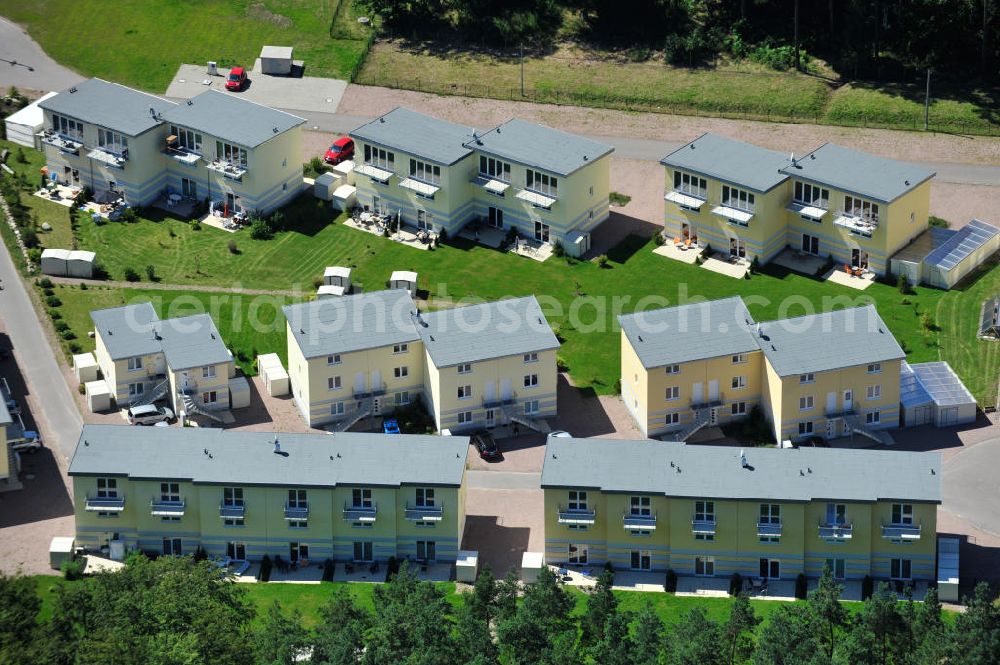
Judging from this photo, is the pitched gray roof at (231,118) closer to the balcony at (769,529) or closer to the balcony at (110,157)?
the balcony at (110,157)

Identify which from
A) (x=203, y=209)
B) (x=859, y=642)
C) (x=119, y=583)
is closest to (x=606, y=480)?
(x=859, y=642)

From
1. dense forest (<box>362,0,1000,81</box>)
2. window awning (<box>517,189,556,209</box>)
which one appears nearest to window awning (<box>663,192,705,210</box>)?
window awning (<box>517,189,556,209</box>)

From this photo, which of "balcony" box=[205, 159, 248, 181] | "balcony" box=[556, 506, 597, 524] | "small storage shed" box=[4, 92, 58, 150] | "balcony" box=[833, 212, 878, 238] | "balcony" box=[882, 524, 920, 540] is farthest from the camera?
"small storage shed" box=[4, 92, 58, 150]

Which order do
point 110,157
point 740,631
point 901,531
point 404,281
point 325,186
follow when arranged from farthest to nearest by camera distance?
point 325,186, point 110,157, point 404,281, point 901,531, point 740,631

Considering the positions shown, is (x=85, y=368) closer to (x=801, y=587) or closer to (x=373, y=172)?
(x=373, y=172)

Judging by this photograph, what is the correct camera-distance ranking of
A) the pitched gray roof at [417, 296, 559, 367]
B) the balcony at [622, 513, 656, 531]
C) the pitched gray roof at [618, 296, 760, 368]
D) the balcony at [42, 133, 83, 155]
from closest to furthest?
the balcony at [622, 513, 656, 531], the pitched gray roof at [618, 296, 760, 368], the pitched gray roof at [417, 296, 559, 367], the balcony at [42, 133, 83, 155]

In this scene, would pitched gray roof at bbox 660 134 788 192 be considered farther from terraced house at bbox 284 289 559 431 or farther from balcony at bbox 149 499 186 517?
balcony at bbox 149 499 186 517

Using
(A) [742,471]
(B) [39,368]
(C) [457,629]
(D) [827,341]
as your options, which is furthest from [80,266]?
(D) [827,341]

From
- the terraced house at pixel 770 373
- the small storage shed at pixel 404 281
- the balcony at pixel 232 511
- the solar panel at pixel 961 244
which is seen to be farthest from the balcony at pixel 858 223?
the balcony at pixel 232 511
